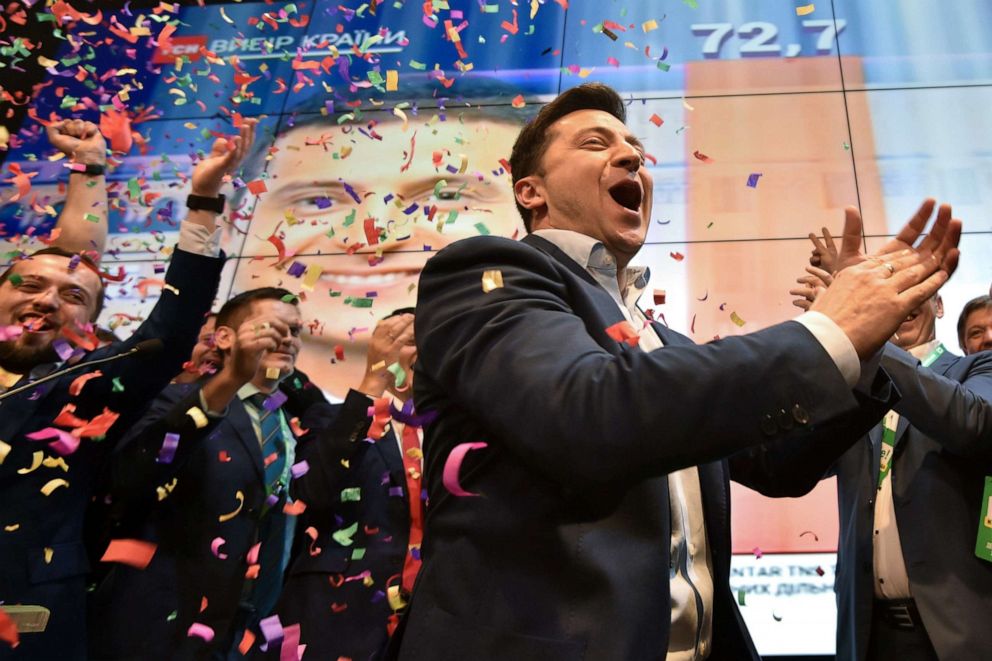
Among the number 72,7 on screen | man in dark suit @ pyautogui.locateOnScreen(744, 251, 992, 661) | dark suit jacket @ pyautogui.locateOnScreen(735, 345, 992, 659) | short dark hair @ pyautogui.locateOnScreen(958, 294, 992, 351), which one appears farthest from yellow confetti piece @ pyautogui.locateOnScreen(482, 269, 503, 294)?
the number 72,7 on screen

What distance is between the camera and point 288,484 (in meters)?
2.63

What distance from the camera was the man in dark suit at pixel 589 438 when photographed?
880mm

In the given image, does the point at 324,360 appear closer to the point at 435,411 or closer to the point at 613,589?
the point at 435,411

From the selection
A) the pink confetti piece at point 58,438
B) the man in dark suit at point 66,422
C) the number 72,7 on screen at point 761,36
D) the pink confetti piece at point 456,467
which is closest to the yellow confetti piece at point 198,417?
the man in dark suit at point 66,422

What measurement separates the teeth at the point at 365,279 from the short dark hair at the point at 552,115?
2.02 meters

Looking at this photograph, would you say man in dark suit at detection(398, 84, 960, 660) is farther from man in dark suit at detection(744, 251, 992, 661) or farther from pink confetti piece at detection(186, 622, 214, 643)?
pink confetti piece at detection(186, 622, 214, 643)

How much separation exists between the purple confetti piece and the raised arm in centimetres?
78

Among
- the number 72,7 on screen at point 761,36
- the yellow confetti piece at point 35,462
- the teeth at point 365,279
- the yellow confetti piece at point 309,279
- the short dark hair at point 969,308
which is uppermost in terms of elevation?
the number 72,7 on screen at point 761,36

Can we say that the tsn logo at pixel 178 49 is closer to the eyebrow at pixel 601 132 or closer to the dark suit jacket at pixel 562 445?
the eyebrow at pixel 601 132

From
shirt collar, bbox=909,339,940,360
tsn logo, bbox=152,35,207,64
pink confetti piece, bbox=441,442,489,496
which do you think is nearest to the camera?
pink confetti piece, bbox=441,442,489,496

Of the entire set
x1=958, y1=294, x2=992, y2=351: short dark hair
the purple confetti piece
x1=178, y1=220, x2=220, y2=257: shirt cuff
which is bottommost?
the purple confetti piece

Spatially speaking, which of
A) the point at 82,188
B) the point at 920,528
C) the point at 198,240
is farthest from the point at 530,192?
the point at 82,188

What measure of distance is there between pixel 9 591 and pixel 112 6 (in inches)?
151

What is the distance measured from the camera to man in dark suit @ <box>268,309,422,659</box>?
2287 mm
